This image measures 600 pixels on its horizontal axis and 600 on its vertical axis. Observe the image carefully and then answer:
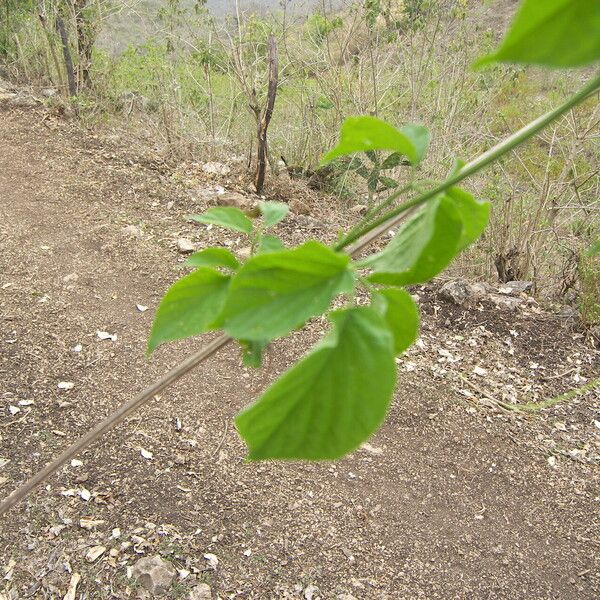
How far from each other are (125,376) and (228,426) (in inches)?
13.6

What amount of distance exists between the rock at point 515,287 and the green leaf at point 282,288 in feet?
7.42

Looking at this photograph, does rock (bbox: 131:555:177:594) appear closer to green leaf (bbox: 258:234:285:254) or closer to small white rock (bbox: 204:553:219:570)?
small white rock (bbox: 204:553:219:570)

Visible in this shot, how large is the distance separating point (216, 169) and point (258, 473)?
1.65m

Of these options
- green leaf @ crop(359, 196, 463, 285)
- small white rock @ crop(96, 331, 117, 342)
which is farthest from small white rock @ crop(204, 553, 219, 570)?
green leaf @ crop(359, 196, 463, 285)

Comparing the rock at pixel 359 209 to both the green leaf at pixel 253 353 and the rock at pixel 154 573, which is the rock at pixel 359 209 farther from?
the green leaf at pixel 253 353

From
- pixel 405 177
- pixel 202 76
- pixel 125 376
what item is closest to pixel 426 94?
pixel 405 177

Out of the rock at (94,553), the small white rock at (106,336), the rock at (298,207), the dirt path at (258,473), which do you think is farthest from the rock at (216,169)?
the rock at (94,553)

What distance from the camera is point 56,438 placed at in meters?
1.55

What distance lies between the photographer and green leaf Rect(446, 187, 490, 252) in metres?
0.24

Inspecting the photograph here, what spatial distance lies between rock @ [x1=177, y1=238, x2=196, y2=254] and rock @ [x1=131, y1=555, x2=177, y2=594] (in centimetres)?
125

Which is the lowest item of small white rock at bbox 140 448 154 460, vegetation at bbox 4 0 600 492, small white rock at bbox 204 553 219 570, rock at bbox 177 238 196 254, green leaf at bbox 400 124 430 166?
small white rock at bbox 204 553 219 570

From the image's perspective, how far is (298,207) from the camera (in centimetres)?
265

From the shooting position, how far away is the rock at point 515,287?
2.34 metres

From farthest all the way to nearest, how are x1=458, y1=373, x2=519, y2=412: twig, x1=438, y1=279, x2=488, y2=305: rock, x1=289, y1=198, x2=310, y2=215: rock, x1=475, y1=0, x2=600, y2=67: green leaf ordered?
1. x1=289, y1=198, x2=310, y2=215: rock
2. x1=438, y1=279, x2=488, y2=305: rock
3. x1=458, y1=373, x2=519, y2=412: twig
4. x1=475, y1=0, x2=600, y2=67: green leaf
